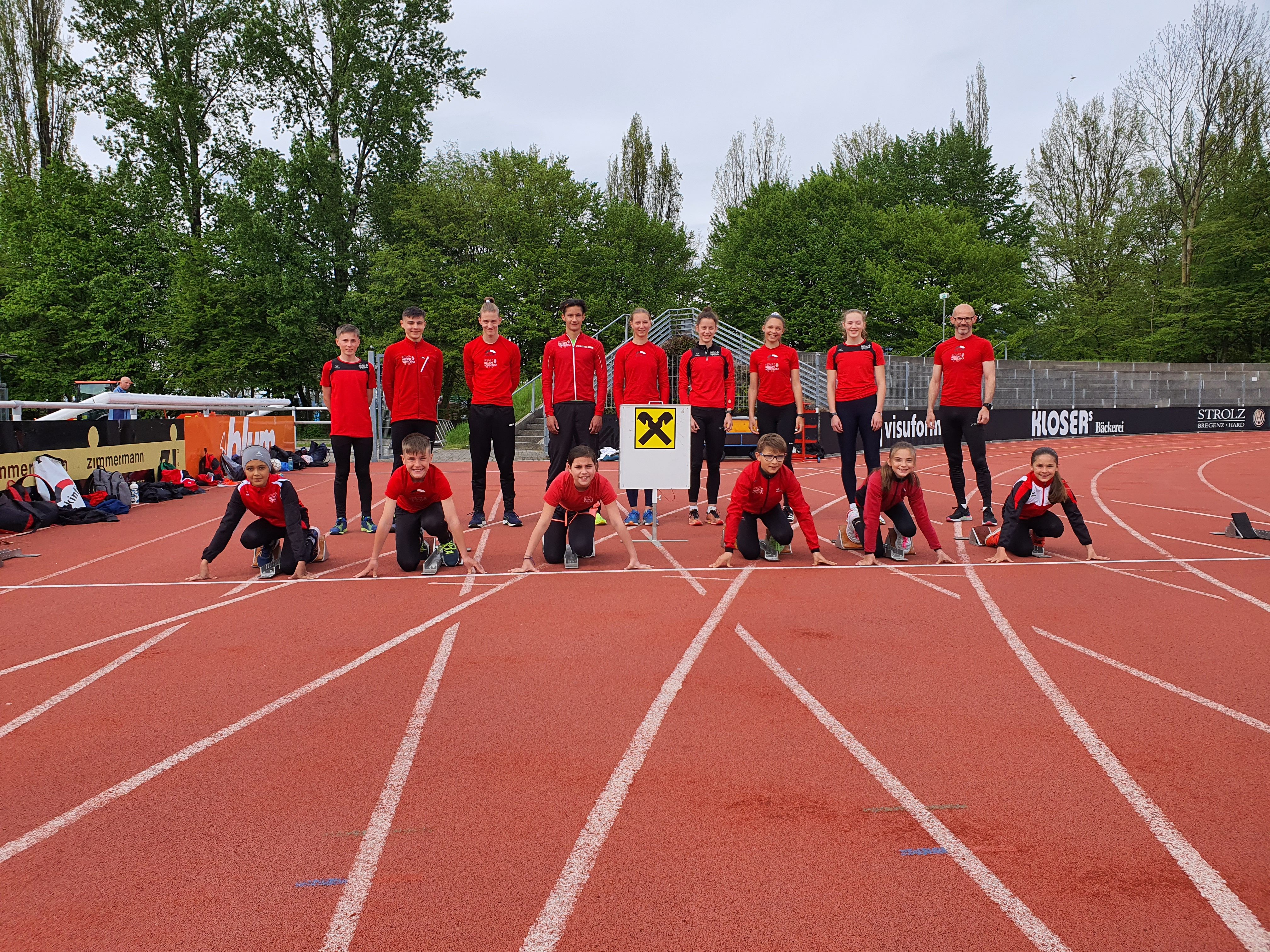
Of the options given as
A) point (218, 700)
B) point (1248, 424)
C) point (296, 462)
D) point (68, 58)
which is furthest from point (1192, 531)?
point (68, 58)

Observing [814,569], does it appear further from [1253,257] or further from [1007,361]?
[1253,257]

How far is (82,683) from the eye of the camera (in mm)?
4211

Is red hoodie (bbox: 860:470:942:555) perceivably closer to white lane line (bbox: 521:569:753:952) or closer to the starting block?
white lane line (bbox: 521:569:753:952)

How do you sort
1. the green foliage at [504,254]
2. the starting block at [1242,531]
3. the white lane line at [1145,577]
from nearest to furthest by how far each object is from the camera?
the white lane line at [1145,577]
the starting block at [1242,531]
the green foliage at [504,254]

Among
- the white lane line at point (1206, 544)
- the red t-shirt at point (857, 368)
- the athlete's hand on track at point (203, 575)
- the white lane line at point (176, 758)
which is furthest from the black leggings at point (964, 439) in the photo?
the athlete's hand on track at point (203, 575)

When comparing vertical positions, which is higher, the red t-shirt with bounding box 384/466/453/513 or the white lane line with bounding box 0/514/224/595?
the red t-shirt with bounding box 384/466/453/513

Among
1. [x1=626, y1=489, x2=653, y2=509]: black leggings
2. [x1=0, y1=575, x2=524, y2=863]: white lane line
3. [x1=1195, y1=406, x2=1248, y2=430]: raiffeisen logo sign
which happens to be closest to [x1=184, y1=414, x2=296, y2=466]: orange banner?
[x1=626, y1=489, x2=653, y2=509]: black leggings

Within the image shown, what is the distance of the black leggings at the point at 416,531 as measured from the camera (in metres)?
6.70

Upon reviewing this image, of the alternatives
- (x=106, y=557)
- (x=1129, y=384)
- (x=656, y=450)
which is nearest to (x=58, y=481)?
(x=106, y=557)

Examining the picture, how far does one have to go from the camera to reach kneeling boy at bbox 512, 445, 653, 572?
6.50 metres

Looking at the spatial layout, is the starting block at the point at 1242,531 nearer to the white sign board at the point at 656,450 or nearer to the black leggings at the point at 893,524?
the black leggings at the point at 893,524

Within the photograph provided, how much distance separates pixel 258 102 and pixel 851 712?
36.3 meters

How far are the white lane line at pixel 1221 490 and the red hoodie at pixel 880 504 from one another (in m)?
5.98

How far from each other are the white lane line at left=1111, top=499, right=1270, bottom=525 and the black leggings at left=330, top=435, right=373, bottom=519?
9246mm
